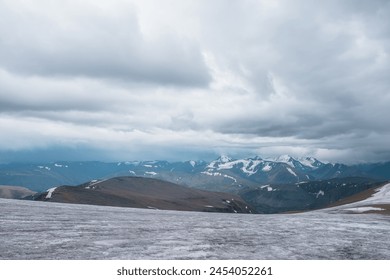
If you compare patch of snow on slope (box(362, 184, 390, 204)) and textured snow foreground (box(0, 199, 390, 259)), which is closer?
textured snow foreground (box(0, 199, 390, 259))

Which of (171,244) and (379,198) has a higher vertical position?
(171,244)

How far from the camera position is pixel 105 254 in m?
17.1

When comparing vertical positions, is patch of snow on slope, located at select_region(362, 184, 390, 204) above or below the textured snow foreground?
below

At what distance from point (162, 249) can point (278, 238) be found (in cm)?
979

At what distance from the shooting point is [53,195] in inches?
7156

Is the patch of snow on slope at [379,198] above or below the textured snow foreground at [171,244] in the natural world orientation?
below

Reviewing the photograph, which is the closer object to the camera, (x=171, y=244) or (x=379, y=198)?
(x=171, y=244)

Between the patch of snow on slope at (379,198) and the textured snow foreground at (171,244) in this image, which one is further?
the patch of snow on slope at (379,198)
